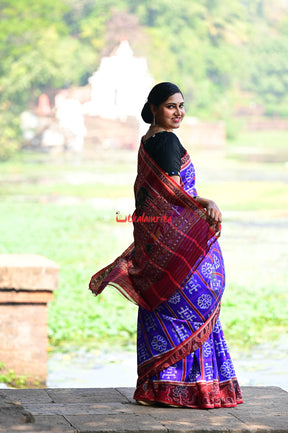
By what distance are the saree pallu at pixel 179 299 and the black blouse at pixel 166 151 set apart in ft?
0.11

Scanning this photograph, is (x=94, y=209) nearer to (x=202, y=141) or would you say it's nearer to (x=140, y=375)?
(x=202, y=141)

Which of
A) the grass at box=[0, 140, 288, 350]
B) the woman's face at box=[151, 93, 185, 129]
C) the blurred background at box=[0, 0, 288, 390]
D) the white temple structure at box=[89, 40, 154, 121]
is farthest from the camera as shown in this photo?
the white temple structure at box=[89, 40, 154, 121]

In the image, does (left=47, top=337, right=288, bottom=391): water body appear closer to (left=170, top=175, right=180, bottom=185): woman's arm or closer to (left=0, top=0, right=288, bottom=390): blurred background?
(left=170, top=175, right=180, bottom=185): woman's arm

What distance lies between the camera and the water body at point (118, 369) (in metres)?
5.93

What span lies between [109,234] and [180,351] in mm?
10435

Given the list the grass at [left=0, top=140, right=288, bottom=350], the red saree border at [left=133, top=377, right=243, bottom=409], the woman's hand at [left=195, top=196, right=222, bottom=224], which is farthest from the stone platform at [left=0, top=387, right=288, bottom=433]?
the grass at [left=0, top=140, right=288, bottom=350]

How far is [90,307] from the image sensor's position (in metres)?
Result: 8.19

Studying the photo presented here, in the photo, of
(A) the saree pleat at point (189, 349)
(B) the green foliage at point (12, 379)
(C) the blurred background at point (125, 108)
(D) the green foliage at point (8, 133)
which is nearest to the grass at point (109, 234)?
(C) the blurred background at point (125, 108)

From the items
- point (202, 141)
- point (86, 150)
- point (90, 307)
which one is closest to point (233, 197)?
point (202, 141)

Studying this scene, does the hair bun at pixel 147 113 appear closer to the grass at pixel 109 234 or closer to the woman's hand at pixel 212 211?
the woman's hand at pixel 212 211

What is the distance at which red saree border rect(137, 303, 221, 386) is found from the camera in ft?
12.7

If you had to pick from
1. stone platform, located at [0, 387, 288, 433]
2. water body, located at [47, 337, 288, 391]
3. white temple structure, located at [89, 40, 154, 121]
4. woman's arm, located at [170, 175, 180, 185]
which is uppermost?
white temple structure, located at [89, 40, 154, 121]

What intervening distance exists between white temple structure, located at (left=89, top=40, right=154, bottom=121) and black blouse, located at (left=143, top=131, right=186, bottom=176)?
1302 centimetres

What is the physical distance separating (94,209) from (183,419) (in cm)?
1229
